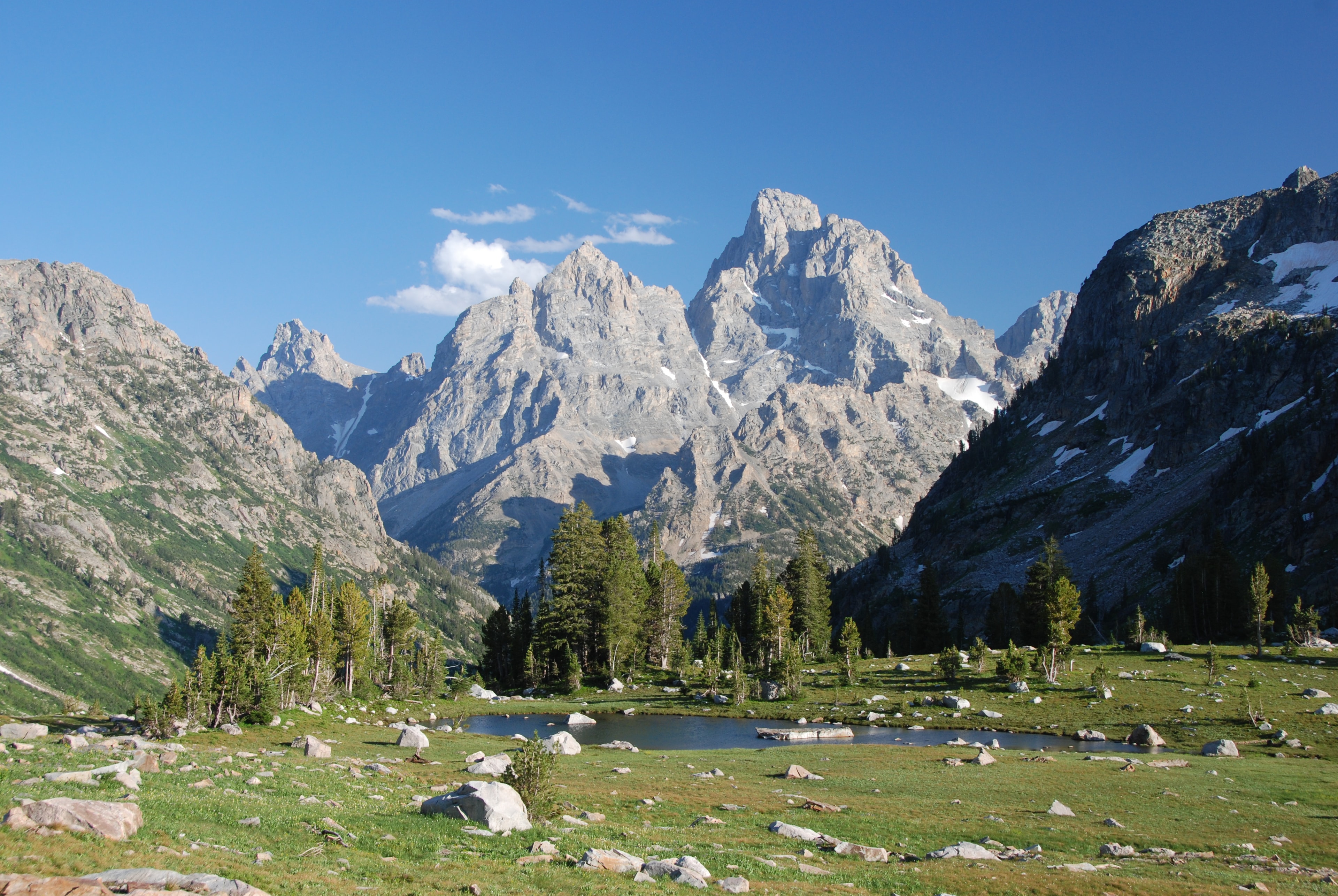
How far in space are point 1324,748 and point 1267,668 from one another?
87.0ft

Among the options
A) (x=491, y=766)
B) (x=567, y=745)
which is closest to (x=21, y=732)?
(x=491, y=766)

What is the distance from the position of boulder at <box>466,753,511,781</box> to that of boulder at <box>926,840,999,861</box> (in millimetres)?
20627

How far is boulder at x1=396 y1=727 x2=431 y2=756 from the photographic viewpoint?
53344mm

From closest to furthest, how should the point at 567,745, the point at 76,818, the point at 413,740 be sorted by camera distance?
the point at 76,818 → the point at 567,745 → the point at 413,740

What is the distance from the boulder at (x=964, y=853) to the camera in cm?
2678

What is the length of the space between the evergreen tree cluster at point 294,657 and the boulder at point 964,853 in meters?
44.5

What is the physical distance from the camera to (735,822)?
31344mm

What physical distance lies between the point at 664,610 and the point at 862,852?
90.1 m

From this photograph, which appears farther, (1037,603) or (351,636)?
(1037,603)

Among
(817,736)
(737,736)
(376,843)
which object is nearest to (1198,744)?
(817,736)

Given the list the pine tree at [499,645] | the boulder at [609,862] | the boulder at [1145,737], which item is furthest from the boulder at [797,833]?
the pine tree at [499,645]

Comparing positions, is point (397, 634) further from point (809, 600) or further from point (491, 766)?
point (491, 766)

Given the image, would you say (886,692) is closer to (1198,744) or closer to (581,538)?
(1198,744)

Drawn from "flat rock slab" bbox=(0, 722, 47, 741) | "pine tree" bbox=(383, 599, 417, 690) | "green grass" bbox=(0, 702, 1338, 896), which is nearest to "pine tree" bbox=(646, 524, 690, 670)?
"pine tree" bbox=(383, 599, 417, 690)
